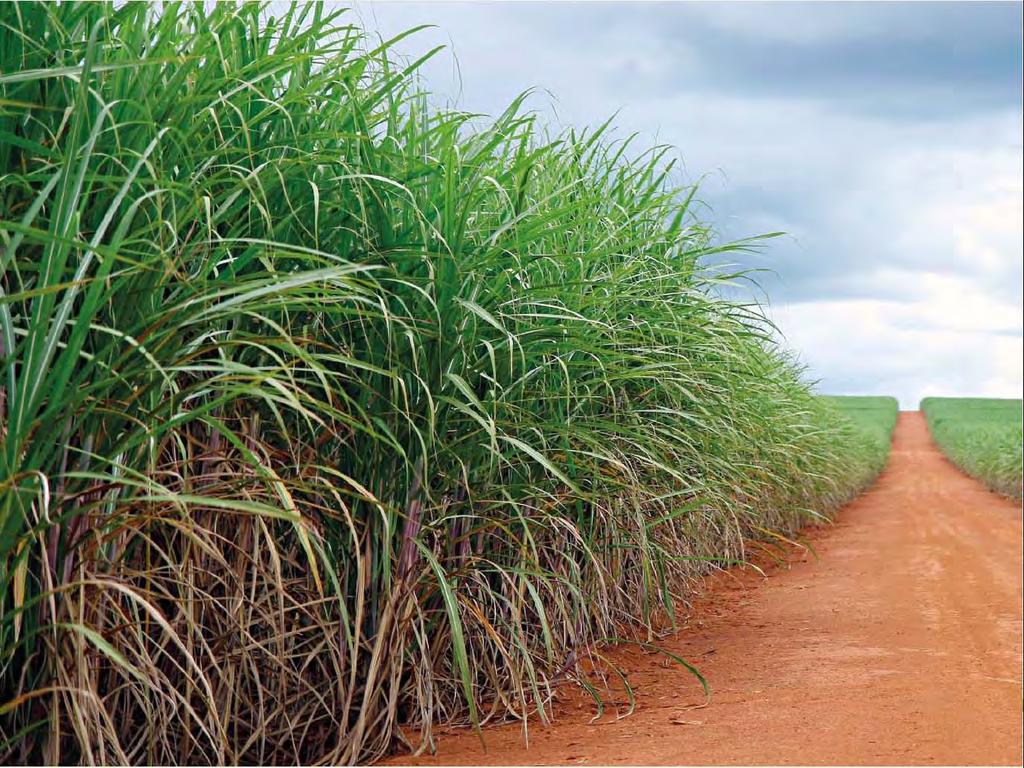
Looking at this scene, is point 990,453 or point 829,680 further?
point 990,453

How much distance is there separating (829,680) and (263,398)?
2.23m

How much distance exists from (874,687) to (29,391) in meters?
2.78

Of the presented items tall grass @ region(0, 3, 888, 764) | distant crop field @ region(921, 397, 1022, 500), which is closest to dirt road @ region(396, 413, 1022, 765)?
tall grass @ region(0, 3, 888, 764)

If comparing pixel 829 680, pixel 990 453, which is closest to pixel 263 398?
pixel 829 680

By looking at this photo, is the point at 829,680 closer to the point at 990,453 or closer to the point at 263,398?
the point at 263,398

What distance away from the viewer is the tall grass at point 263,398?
1.84 meters

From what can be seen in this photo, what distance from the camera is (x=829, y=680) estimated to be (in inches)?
134

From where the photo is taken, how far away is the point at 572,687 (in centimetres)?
326

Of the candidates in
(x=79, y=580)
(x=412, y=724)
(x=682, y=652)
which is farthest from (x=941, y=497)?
(x=79, y=580)

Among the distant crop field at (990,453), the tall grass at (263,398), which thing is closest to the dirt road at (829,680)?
the tall grass at (263,398)

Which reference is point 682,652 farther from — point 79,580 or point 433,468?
point 79,580

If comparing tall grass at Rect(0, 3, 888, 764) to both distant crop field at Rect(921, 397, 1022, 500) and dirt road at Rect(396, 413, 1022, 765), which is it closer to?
dirt road at Rect(396, 413, 1022, 765)

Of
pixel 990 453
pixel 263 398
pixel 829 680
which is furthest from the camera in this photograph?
pixel 990 453

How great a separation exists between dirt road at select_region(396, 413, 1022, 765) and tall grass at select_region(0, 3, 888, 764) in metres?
0.31
